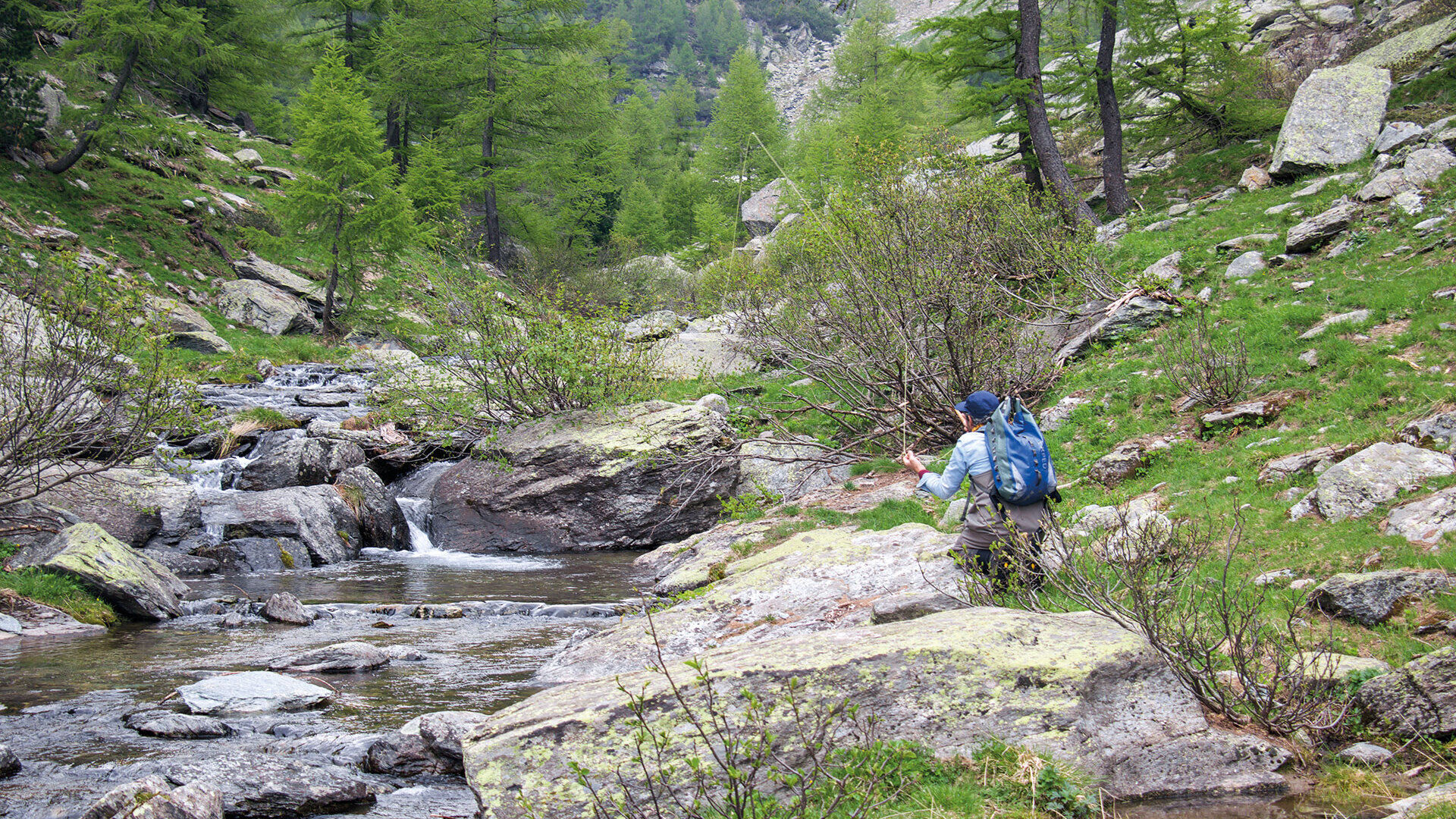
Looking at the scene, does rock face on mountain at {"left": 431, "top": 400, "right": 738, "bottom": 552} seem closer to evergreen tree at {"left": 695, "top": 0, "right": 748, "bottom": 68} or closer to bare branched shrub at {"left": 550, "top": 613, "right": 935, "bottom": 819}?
bare branched shrub at {"left": 550, "top": 613, "right": 935, "bottom": 819}

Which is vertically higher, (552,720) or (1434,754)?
(552,720)

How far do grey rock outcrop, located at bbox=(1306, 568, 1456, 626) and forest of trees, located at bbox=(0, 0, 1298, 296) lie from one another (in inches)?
261

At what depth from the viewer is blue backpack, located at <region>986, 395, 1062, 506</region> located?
6.23 meters

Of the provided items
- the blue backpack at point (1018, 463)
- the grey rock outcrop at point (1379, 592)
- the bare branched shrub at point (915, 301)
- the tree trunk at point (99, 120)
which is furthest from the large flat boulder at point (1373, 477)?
the tree trunk at point (99, 120)

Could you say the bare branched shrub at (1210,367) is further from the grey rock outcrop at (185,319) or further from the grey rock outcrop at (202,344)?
the grey rock outcrop at (185,319)

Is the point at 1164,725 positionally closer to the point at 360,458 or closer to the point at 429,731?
the point at 429,731

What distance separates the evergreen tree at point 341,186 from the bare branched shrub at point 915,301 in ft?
59.2

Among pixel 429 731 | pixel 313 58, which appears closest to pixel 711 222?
pixel 313 58

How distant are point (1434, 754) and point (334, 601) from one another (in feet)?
35.9

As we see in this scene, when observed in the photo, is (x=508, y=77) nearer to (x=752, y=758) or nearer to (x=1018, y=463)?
(x=1018, y=463)

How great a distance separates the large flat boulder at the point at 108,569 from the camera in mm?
9562

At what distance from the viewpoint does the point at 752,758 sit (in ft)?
12.2

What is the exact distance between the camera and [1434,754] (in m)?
4.10

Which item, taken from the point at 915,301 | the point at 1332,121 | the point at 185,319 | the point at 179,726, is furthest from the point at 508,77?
the point at 179,726
